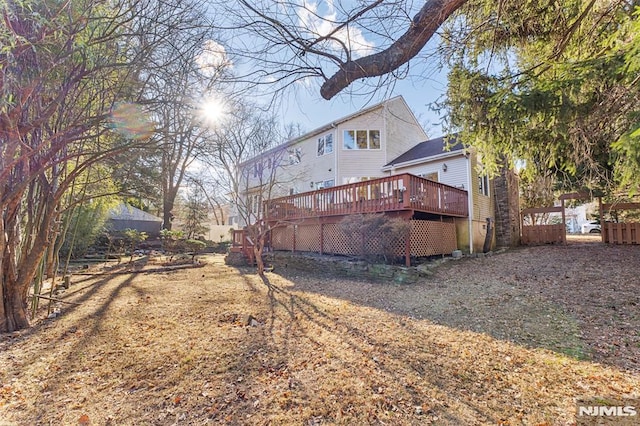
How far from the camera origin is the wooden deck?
27.9 ft

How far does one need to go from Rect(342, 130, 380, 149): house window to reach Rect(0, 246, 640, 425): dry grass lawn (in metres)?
9.44

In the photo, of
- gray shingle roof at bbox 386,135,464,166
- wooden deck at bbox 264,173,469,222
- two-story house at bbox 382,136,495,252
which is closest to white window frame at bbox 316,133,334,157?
gray shingle roof at bbox 386,135,464,166


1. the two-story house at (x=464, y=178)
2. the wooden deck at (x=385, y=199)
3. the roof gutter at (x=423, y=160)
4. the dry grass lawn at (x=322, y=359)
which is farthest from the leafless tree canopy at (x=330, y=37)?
the roof gutter at (x=423, y=160)

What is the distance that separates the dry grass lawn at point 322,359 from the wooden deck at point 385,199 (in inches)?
130

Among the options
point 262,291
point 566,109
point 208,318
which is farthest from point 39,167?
point 566,109

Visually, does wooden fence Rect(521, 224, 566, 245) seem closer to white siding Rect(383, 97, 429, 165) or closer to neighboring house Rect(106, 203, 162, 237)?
white siding Rect(383, 97, 429, 165)

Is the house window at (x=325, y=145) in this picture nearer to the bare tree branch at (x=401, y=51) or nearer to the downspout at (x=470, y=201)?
the downspout at (x=470, y=201)

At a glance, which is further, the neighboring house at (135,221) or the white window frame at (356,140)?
the neighboring house at (135,221)

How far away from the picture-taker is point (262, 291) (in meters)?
6.64

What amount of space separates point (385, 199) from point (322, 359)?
638 cm

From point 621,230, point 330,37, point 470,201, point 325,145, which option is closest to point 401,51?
point 330,37

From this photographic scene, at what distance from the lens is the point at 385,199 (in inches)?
348

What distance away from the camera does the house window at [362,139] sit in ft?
46.0

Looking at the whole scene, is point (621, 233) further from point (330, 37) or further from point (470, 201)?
point (330, 37)
